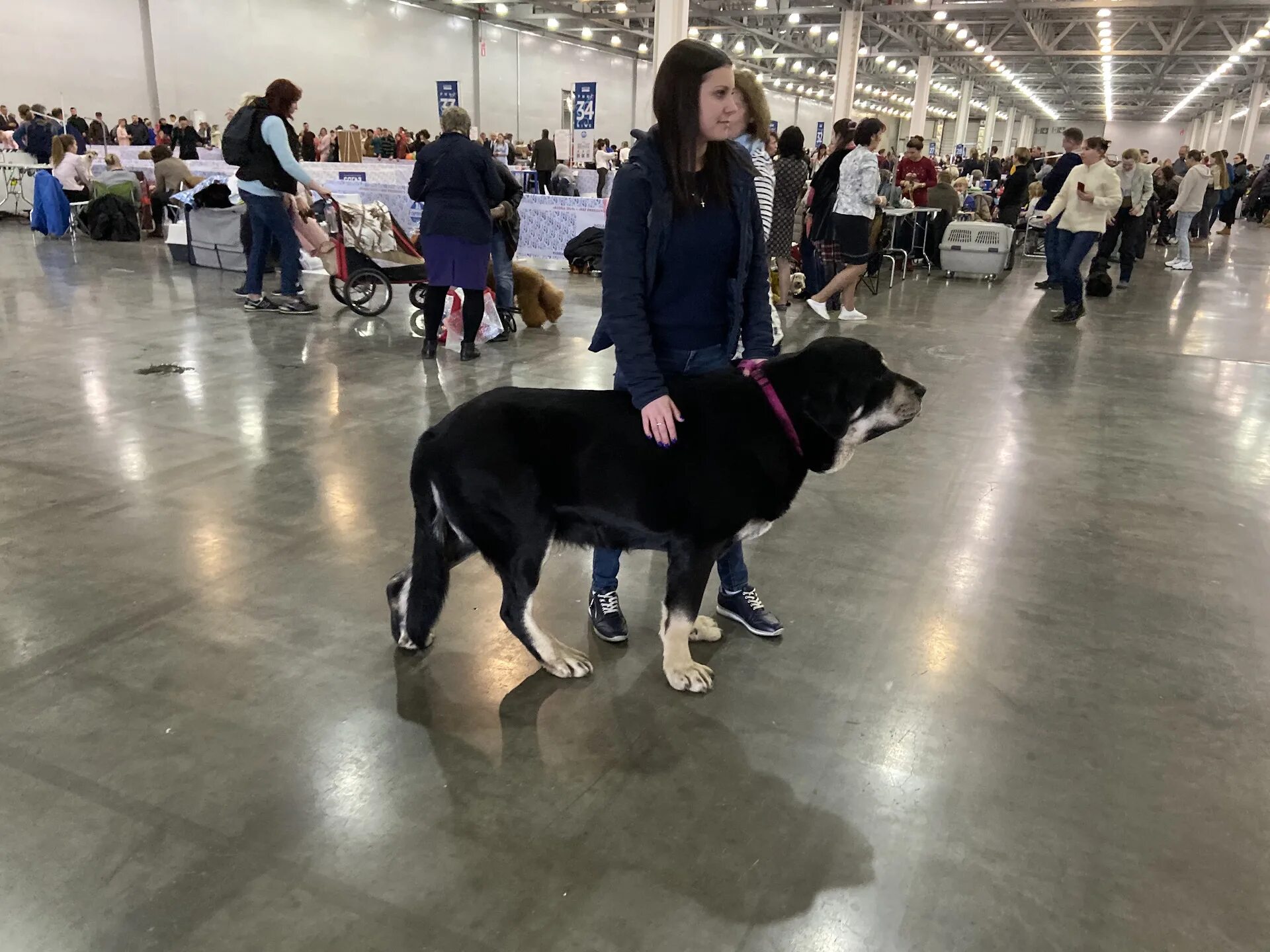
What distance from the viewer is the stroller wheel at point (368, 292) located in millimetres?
7980

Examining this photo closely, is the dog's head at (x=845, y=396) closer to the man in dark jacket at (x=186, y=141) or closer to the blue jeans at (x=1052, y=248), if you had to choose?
the blue jeans at (x=1052, y=248)

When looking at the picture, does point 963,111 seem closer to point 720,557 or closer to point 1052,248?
point 1052,248

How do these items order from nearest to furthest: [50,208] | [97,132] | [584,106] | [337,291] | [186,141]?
[337,291] < [50,208] < [186,141] < [97,132] < [584,106]

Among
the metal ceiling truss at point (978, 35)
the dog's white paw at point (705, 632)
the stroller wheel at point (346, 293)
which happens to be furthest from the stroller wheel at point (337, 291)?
the metal ceiling truss at point (978, 35)

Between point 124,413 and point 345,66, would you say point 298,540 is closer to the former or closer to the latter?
point 124,413

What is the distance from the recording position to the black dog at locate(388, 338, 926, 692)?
2.30m

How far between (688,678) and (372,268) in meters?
6.46

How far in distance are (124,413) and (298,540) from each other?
7.40 feet

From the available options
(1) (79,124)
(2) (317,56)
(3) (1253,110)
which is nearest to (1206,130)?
(3) (1253,110)

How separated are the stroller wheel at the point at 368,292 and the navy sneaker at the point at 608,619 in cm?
582

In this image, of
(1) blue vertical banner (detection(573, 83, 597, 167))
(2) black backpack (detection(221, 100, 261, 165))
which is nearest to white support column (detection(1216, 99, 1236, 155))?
(1) blue vertical banner (detection(573, 83, 597, 167))

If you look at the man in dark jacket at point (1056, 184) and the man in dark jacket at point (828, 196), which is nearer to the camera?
the man in dark jacket at point (828, 196)

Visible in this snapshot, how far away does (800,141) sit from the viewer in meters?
8.27

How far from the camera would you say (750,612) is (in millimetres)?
2947
